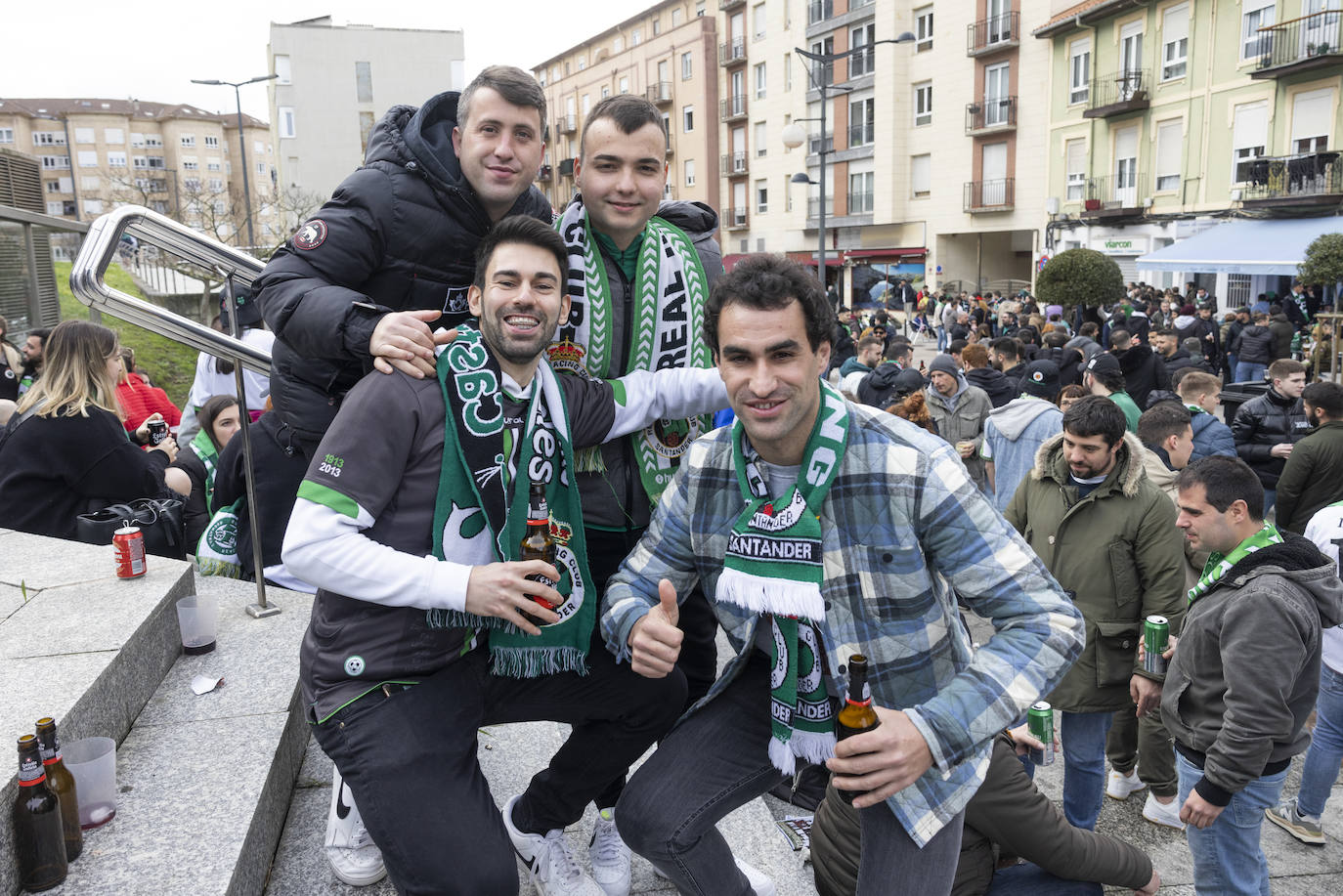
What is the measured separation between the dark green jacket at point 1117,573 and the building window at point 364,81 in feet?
187

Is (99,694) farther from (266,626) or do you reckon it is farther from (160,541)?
(160,541)

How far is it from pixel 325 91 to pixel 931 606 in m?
58.2

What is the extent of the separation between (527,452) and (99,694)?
5.41 feet

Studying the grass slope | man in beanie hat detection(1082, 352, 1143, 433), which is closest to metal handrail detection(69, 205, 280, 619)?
man in beanie hat detection(1082, 352, 1143, 433)

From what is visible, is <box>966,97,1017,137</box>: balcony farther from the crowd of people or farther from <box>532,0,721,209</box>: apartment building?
the crowd of people

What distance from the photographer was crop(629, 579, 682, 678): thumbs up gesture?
2.54 meters

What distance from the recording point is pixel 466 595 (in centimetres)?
251

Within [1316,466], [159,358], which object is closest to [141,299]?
[1316,466]

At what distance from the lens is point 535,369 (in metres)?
2.90

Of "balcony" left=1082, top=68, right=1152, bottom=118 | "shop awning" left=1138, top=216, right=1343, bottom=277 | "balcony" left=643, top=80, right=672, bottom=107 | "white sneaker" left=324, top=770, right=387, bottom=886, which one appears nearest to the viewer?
"white sneaker" left=324, top=770, right=387, bottom=886

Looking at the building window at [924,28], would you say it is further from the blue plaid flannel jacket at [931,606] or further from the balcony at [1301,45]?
the blue plaid flannel jacket at [931,606]

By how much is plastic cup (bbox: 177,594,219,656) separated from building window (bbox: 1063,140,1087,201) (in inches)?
1255

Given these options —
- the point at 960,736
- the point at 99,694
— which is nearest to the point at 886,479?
the point at 960,736

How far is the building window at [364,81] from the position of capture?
54.1 m
